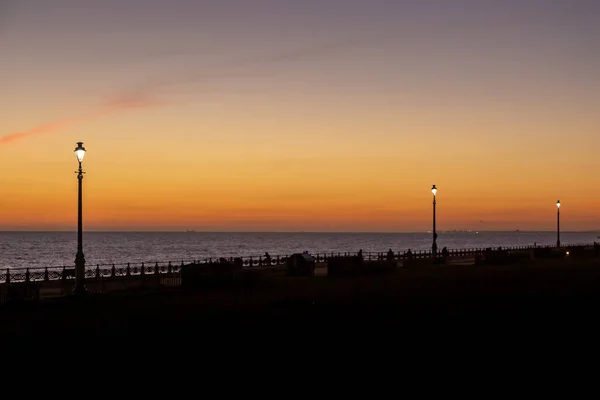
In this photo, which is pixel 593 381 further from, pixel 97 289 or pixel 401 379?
pixel 97 289

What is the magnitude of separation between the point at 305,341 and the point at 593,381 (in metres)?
6.75

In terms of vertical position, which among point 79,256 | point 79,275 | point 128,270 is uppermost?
point 79,256

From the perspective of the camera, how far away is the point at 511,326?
1878cm

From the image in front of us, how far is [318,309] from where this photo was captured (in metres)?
22.7

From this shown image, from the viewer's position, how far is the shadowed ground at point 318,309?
1880 centimetres

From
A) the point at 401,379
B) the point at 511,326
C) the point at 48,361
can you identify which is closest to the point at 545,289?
the point at 511,326

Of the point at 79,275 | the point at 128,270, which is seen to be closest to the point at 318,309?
the point at 79,275

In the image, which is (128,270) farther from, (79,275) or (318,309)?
(318,309)

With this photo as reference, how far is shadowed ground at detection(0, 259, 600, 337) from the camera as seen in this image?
61.7ft

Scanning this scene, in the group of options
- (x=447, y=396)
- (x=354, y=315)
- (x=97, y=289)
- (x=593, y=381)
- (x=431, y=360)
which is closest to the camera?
(x=447, y=396)

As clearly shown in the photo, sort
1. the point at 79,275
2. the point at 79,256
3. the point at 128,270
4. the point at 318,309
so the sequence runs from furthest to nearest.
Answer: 1. the point at 128,270
2. the point at 79,275
3. the point at 79,256
4. the point at 318,309

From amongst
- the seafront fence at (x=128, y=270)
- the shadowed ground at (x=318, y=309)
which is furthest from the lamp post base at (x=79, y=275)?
the seafront fence at (x=128, y=270)

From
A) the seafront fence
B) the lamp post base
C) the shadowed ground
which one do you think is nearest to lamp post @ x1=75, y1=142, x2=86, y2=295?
the lamp post base

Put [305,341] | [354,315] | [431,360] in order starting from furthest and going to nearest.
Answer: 1. [354,315]
2. [305,341]
3. [431,360]
